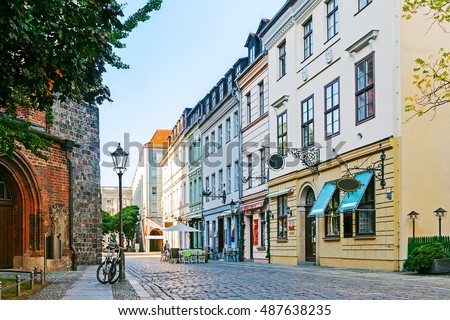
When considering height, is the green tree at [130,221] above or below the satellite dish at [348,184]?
below

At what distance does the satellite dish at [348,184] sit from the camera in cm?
1975

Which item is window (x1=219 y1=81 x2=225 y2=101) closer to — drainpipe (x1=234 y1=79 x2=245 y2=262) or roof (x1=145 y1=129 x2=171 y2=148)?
drainpipe (x1=234 y1=79 x2=245 y2=262)

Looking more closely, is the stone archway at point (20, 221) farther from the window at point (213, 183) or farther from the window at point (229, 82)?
the window at point (213, 183)

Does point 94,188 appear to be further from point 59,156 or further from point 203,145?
point 203,145

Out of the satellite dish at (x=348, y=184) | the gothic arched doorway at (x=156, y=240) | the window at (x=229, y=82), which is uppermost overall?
the window at (x=229, y=82)

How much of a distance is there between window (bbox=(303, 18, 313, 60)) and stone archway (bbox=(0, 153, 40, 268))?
38.3ft

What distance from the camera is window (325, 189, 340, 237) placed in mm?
22781

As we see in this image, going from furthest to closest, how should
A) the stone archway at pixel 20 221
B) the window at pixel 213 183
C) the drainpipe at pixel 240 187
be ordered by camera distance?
the window at pixel 213 183 → the drainpipe at pixel 240 187 → the stone archway at pixel 20 221

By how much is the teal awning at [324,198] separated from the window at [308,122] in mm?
2423

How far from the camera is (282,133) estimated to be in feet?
94.2

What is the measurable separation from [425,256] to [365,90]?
613 centimetres

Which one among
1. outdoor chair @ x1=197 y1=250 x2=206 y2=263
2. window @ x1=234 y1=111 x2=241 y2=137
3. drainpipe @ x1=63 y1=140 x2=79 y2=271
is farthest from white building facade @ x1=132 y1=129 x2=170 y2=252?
drainpipe @ x1=63 y1=140 x2=79 y2=271

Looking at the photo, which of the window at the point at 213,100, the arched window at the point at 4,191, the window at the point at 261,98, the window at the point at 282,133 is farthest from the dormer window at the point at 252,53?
the arched window at the point at 4,191
